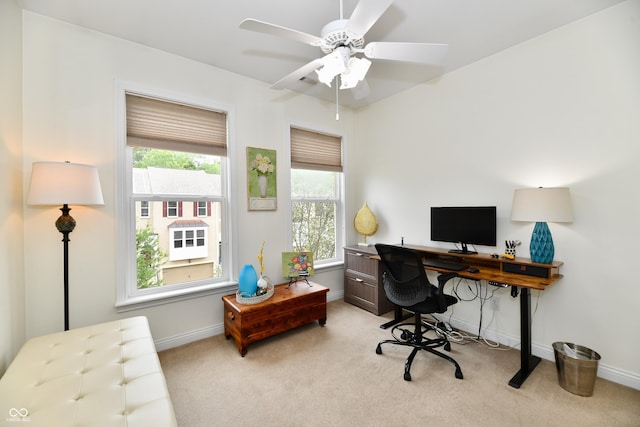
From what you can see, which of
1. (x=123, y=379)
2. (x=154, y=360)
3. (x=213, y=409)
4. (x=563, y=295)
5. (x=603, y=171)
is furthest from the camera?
(x=563, y=295)

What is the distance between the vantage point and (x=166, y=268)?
258 cm

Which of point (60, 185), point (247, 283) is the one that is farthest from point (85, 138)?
point (247, 283)

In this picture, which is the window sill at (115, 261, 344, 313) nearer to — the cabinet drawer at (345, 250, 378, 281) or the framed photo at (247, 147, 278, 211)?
the framed photo at (247, 147, 278, 211)

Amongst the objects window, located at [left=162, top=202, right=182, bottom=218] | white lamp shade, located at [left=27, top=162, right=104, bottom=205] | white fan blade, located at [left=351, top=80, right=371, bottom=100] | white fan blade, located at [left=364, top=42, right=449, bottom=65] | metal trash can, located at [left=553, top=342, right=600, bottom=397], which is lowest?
metal trash can, located at [left=553, top=342, right=600, bottom=397]

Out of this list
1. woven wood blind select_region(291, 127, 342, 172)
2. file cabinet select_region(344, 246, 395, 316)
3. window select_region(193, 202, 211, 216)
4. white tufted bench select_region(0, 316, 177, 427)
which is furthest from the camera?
woven wood blind select_region(291, 127, 342, 172)

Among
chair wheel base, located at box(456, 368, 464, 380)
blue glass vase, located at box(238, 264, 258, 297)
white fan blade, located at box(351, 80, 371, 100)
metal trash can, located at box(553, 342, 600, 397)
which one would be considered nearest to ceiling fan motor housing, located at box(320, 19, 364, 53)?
white fan blade, located at box(351, 80, 371, 100)

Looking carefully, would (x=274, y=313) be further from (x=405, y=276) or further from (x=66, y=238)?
(x=66, y=238)

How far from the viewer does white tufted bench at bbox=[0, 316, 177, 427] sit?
3.40ft

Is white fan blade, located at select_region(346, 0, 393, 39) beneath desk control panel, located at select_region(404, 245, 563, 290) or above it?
above

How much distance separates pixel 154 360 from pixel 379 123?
11.6 ft

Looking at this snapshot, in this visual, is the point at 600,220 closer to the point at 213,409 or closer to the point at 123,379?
the point at 213,409

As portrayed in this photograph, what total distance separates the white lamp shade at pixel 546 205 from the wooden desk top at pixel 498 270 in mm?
381

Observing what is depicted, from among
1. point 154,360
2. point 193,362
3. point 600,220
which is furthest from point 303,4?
point 193,362

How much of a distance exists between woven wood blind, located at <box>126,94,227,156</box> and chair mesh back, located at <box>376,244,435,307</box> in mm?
2019
